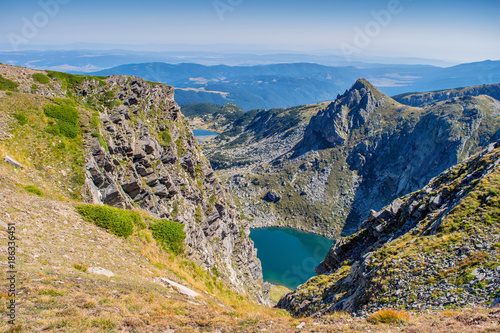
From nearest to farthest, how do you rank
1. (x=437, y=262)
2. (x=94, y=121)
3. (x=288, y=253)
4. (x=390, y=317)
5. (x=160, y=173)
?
1. (x=390, y=317)
2. (x=437, y=262)
3. (x=94, y=121)
4. (x=160, y=173)
5. (x=288, y=253)

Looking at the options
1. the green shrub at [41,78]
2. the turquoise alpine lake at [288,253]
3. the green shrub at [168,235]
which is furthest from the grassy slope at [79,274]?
the turquoise alpine lake at [288,253]

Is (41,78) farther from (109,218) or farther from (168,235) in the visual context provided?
(168,235)

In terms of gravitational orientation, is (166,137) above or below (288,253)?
above

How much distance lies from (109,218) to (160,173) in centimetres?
2555

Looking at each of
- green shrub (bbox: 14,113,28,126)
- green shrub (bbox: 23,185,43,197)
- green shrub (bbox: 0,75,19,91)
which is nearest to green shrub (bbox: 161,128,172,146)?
green shrub (bbox: 0,75,19,91)

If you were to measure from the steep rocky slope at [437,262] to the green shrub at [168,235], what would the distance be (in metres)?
15.7

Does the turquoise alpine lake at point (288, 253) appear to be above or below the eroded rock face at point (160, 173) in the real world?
below

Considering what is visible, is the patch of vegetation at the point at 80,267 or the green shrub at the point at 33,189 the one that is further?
the green shrub at the point at 33,189

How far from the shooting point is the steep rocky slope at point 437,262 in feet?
51.5

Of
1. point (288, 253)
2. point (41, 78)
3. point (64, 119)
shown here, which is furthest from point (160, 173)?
point (288, 253)

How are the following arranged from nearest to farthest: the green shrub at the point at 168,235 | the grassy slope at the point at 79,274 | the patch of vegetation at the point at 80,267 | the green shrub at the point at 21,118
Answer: the grassy slope at the point at 79,274
the patch of vegetation at the point at 80,267
the green shrub at the point at 168,235
the green shrub at the point at 21,118

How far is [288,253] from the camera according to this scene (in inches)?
6398

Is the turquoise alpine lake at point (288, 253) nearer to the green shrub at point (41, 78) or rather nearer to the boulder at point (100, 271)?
the green shrub at point (41, 78)

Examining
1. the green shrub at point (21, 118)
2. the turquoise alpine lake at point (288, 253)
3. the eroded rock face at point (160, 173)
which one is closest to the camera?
the green shrub at point (21, 118)
